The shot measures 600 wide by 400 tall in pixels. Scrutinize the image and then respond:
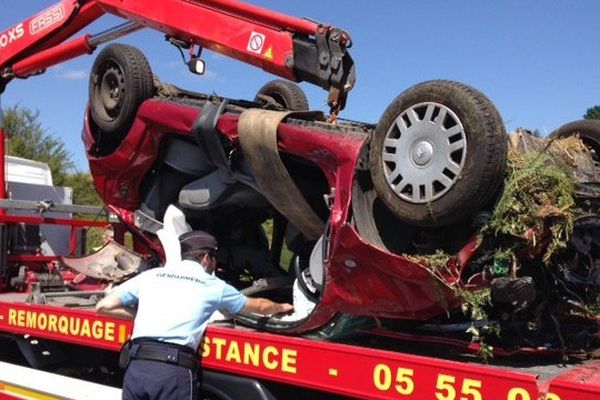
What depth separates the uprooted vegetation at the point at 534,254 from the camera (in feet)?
11.8

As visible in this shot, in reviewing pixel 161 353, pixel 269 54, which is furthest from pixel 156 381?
pixel 269 54

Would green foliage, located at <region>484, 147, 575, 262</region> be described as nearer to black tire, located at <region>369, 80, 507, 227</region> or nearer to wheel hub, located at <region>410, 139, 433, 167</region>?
black tire, located at <region>369, 80, 507, 227</region>

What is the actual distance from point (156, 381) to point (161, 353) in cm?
14

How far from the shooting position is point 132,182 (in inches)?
234

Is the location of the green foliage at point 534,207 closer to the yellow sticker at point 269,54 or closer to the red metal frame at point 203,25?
the red metal frame at point 203,25

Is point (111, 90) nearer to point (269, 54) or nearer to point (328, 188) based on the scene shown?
point (269, 54)

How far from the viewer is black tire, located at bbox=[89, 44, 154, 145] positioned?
17.9 feet

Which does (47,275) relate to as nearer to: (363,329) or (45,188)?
(45,188)

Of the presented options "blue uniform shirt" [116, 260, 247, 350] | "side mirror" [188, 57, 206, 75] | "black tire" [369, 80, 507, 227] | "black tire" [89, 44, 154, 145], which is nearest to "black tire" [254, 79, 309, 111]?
"side mirror" [188, 57, 206, 75]

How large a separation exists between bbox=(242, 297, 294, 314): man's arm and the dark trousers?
0.59m

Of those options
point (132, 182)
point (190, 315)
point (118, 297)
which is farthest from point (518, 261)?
point (132, 182)

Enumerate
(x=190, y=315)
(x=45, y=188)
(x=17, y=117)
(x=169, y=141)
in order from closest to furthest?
(x=190, y=315)
(x=169, y=141)
(x=45, y=188)
(x=17, y=117)

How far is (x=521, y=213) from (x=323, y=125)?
1371 millimetres

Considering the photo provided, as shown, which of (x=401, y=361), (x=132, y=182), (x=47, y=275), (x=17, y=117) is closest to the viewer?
(x=401, y=361)
